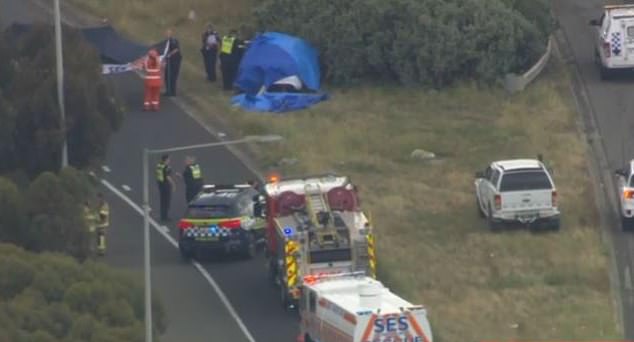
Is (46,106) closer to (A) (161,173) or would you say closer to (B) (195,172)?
(A) (161,173)

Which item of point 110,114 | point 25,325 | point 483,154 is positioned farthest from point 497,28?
point 25,325

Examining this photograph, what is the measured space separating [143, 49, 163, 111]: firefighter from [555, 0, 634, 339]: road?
490 inches

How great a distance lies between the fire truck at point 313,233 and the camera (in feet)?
171

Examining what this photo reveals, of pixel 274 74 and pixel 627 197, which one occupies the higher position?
pixel 274 74

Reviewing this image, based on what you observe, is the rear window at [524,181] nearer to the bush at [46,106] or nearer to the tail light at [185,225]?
the tail light at [185,225]

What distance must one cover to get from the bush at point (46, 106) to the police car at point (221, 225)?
9.40 ft

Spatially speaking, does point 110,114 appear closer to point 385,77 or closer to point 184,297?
point 184,297

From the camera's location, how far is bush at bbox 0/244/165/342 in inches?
1695

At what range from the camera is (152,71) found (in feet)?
228

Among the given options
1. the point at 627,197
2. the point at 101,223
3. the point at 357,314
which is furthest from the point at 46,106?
the point at 627,197

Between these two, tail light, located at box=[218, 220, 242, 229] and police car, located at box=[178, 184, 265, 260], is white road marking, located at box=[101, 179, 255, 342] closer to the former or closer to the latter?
police car, located at box=[178, 184, 265, 260]

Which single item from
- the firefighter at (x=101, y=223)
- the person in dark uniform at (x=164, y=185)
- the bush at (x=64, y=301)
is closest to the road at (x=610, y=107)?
the person in dark uniform at (x=164, y=185)

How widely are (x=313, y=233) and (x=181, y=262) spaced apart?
5.70 meters

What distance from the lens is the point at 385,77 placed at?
74.9 metres
